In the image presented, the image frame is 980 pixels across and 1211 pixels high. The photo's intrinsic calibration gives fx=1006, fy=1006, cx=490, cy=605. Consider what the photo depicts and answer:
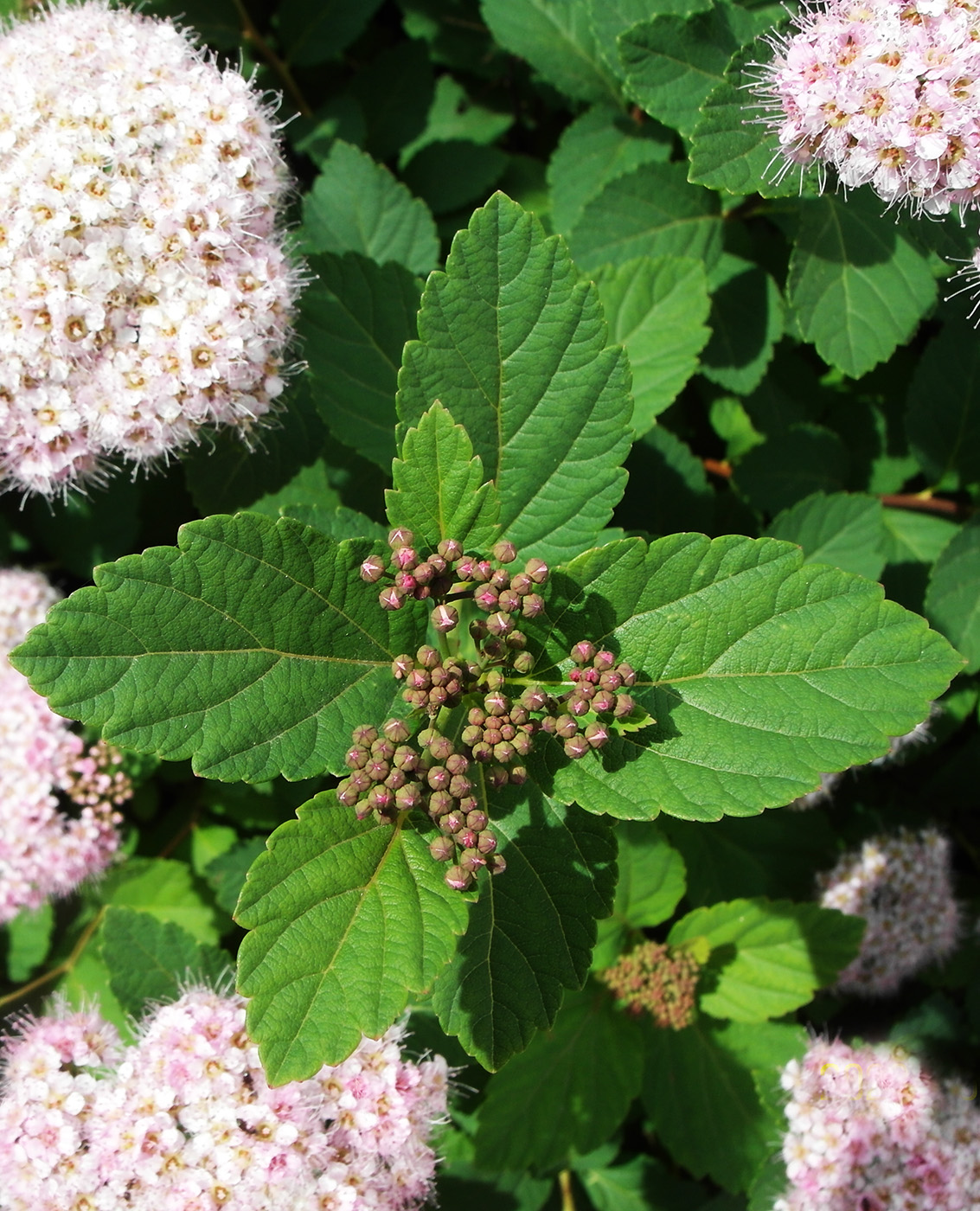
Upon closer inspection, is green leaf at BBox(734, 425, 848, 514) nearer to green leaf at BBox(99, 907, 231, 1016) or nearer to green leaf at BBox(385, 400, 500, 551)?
green leaf at BBox(385, 400, 500, 551)

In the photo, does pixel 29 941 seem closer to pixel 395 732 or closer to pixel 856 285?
pixel 395 732

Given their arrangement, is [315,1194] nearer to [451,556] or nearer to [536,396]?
[451,556]

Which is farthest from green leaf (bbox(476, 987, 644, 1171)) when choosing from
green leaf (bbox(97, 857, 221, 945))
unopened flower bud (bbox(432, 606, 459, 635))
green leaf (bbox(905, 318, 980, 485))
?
green leaf (bbox(905, 318, 980, 485))

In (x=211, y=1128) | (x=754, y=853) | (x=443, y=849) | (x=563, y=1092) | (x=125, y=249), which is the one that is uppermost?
(x=125, y=249)

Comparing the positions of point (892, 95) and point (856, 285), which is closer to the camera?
point (892, 95)

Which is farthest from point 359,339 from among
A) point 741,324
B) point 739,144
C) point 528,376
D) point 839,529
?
point 839,529

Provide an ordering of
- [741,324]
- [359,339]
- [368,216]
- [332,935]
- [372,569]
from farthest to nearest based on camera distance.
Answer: [741,324]
[368,216]
[359,339]
[372,569]
[332,935]
